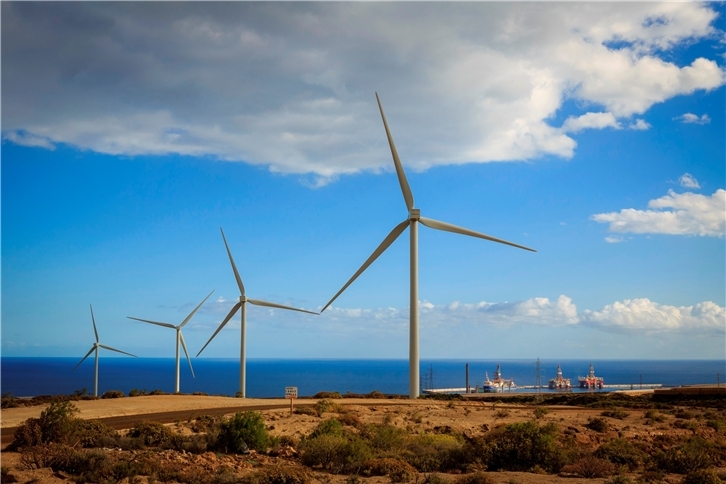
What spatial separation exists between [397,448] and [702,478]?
10.4 metres

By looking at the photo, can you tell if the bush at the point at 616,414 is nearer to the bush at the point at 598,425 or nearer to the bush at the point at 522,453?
the bush at the point at 598,425

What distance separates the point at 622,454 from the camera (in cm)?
2336

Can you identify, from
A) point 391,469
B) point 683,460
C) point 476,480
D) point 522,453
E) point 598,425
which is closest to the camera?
point 476,480

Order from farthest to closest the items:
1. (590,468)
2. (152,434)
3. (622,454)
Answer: (152,434), (622,454), (590,468)

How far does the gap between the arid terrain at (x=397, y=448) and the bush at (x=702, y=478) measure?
0.51 m

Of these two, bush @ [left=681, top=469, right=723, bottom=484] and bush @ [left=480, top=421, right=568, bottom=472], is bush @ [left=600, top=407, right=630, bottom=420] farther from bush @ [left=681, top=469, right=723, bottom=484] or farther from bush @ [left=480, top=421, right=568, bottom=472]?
bush @ [left=681, top=469, right=723, bottom=484]

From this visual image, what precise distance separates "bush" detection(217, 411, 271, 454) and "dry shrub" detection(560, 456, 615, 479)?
11.0m

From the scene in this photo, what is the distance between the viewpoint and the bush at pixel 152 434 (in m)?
24.9

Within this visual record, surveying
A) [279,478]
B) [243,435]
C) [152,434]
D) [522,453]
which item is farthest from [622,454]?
[152,434]

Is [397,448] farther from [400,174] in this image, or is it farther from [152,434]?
[400,174]

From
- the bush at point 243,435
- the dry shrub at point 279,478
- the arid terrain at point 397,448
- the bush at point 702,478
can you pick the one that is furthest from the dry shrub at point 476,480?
the bush at point 243,435

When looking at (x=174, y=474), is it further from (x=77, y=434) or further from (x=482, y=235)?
(x=482, y=235)

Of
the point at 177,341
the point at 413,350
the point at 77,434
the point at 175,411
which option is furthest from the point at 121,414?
the point at 177,341

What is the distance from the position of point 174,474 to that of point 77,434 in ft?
23.9
